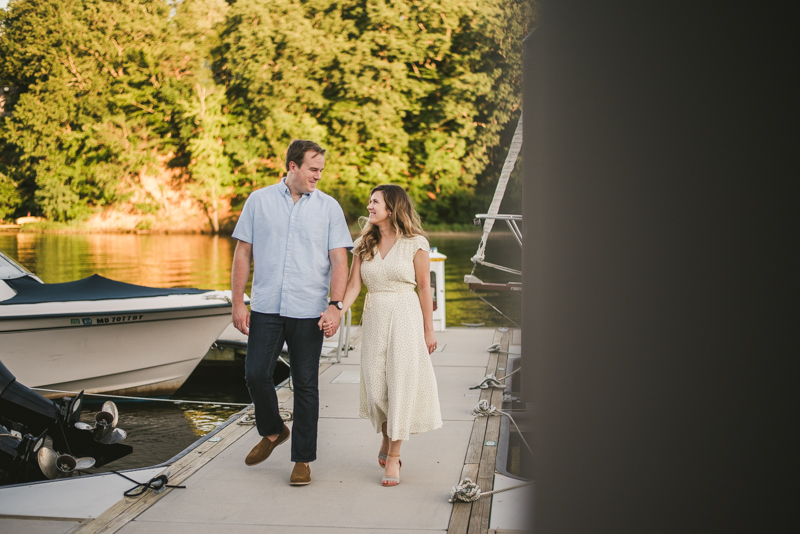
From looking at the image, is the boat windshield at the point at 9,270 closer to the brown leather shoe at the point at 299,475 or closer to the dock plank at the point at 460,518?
the brown leather shoe at the point at 299,475

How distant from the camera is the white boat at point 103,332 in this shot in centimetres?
709

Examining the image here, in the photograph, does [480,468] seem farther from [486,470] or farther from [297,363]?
[297,363]

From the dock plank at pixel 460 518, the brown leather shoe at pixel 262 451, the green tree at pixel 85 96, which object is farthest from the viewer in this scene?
the green tree at pixel 85 96

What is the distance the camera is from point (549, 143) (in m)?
0.55

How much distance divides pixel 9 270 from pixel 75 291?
0.97 m

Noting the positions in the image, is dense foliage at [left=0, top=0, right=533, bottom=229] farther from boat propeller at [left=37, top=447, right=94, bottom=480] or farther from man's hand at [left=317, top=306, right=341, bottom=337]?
man's hand at [left=317, top=306, right=341, bottom=337]

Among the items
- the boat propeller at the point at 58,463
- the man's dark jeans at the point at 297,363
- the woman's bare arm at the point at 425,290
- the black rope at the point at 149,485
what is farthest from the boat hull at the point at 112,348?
the woman's bare arm at the point at 425,290

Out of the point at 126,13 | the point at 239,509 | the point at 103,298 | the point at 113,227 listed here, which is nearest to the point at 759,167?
the point at 239,509

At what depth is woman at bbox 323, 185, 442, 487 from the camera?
3641 mm

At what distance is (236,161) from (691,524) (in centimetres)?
3825

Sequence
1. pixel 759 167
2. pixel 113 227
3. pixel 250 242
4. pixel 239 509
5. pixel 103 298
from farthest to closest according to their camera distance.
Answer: pixel 113 227 < pixel 103 298 < pixel 250 242 < pixel 239 509 < pixel 759 167

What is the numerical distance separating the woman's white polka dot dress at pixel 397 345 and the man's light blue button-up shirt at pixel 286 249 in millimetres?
267

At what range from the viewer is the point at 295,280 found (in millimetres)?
3666

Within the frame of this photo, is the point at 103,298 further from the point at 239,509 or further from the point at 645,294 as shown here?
the point at 645,294
